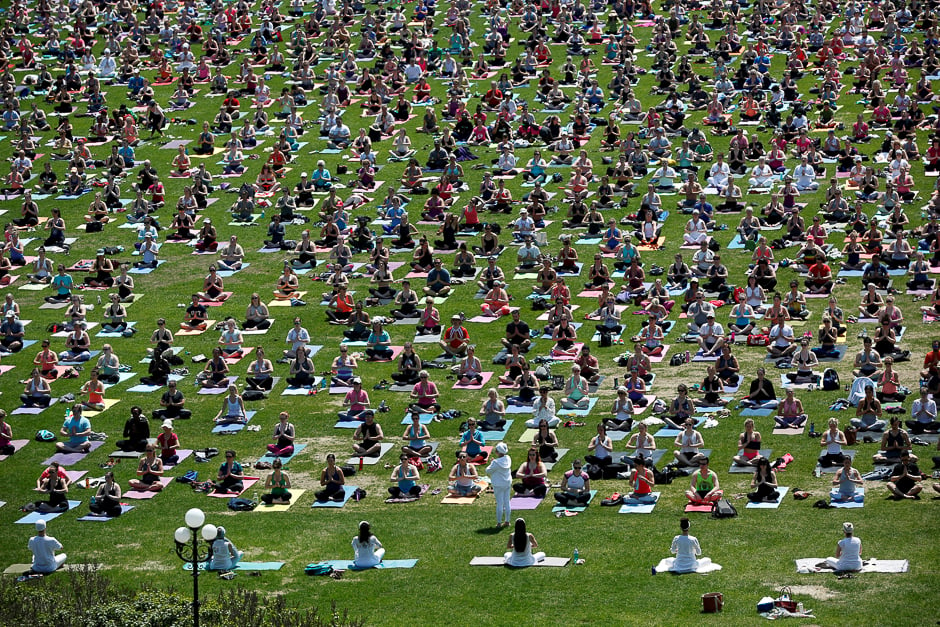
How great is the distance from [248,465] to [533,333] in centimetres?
1135

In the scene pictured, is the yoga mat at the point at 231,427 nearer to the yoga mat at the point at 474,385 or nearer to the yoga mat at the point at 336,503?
the yoga mat at the point at 336,503

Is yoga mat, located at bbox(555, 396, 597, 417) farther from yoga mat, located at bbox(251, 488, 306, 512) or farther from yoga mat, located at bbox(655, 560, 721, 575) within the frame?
yoga mat, located at bbox(655, 560, 721, 575)

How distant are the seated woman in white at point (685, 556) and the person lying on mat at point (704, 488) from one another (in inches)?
152

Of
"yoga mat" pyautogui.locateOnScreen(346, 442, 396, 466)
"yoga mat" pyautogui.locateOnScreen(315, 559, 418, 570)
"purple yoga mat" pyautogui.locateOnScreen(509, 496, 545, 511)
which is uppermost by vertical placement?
"yoga mat" pyautogui.locateOnScreen(346, 442, 396, 466)

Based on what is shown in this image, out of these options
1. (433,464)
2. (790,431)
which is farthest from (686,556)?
(433,464)

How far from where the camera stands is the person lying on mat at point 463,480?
143 feet

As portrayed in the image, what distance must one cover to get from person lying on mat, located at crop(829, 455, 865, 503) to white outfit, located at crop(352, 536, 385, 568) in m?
10.7

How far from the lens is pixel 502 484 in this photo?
40.3 m

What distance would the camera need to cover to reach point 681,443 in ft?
144

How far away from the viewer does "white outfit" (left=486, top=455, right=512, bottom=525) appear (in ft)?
132

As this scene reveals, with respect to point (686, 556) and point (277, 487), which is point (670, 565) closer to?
point (686, 556)

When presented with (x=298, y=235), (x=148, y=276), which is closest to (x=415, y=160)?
(x=298, y=235)

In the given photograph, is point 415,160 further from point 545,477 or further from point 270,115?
point 545,477

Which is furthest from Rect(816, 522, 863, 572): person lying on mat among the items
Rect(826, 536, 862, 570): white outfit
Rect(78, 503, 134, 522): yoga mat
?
Rect(78, 503, 134, 522): yoga mat
